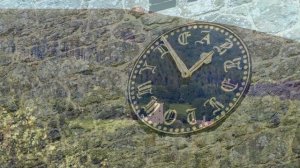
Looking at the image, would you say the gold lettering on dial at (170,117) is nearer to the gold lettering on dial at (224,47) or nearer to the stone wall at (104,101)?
the stone wall at (104,101)

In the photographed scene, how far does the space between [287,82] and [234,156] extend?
30.5 inches

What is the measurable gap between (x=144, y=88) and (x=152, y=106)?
0.22 meters

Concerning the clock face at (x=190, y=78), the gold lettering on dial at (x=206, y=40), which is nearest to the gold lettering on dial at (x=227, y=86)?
the clock face at (x=190, y=78)

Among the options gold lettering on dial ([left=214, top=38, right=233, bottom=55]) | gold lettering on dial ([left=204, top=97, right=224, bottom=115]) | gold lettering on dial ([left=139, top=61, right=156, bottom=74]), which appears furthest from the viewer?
gold lettering on dial ([left=139, top=61, right=156, bottom=74])

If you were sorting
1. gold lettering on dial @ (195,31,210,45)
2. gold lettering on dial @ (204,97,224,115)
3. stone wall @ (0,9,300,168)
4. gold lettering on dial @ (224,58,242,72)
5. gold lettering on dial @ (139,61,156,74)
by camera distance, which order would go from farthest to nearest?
gold lettering on dial @ (139,61,156,74)
gold lettering on dial @ (195,31,210,45)
gold lettering on dial @ (224,58,242,72)
gold lettering on dial @ (204,97,224,115)
stone wall @ (0,9,300,168)

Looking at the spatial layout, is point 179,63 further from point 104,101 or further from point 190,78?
point 104,101

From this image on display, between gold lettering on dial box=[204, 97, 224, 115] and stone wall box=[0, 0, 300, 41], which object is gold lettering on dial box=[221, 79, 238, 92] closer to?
gold lettering on dial box=[204, 97, 224, 115]

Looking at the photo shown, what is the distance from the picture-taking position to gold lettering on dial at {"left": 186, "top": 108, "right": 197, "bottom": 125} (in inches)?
315

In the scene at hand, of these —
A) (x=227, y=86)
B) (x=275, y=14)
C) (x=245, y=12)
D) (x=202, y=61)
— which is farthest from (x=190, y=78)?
(x=275, y=14)

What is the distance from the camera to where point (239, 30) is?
827 centimetres

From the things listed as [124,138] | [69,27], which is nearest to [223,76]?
[124,138]

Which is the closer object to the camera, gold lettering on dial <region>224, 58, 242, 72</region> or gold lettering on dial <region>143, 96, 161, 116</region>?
gold lettering on dial <region>224, 58, 242, 72</region>

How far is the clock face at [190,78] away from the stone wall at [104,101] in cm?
9

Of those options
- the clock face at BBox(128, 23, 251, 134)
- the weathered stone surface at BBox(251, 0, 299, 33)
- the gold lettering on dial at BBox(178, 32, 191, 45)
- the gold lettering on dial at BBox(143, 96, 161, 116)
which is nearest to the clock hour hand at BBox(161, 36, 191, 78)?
the clock face at BBox(128, 23, 251, 134)
